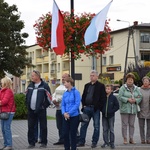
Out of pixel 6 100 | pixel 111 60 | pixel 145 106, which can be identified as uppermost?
pixel 111 60

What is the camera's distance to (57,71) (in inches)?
3100

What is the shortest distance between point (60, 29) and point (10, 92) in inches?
126

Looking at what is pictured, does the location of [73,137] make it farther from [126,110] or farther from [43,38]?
[43,38]

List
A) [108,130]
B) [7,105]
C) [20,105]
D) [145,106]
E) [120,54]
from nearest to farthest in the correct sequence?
[7,105] → [108,130] → [145,106] → [20,105] → [120,54]

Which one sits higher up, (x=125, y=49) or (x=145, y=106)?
(x=125, y=49)

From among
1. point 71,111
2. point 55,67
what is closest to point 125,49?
point 55,67

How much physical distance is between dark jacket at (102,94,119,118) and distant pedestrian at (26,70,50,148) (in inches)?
58.7

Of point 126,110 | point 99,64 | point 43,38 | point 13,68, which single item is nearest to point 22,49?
point 13,68

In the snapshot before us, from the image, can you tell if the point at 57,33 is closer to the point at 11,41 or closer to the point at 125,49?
the point at 11,41

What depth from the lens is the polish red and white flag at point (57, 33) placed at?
13251mm

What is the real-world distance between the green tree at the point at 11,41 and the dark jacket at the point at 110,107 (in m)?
25.3

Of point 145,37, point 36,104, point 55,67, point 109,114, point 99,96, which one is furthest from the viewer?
point 55,67

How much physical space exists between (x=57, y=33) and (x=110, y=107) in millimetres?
3207

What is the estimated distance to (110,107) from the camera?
11500 millimetres
